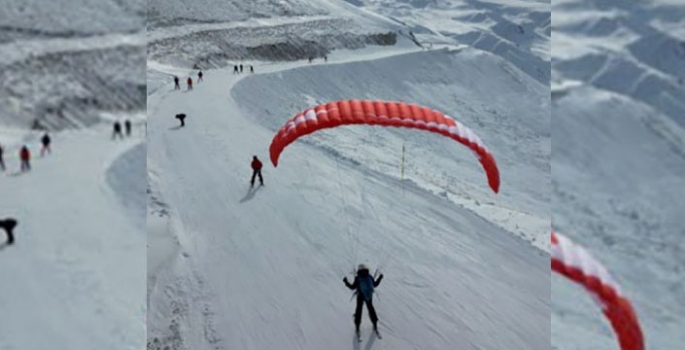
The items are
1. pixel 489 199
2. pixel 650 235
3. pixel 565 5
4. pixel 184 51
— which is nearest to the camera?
pixel 489 199

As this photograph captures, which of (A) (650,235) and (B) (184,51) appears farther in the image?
(B) (184,51)

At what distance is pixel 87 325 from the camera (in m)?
7.94

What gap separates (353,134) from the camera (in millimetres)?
26438

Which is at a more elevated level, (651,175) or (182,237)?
(182,237)

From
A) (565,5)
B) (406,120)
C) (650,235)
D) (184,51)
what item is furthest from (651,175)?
(565,5)

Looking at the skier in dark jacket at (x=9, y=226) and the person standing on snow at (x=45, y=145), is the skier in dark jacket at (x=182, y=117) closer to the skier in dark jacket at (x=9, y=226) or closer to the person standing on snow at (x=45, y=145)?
the person standing on snow at (x=45, y=145)

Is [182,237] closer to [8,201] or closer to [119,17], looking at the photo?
[8,201]

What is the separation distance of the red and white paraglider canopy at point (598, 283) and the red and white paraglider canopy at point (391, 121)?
4.92 m

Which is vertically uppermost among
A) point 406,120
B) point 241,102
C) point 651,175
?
point 406,120

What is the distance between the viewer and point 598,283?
4270 mm

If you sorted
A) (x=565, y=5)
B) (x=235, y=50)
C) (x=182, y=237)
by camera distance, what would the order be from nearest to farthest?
(x=182, y=237)
(x=235, y=50)
(x=565, y=5)

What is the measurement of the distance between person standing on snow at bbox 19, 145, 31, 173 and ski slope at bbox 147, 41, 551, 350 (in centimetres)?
344

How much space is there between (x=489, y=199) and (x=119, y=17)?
37074 millimetres

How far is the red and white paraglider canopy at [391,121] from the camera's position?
9375 mm
